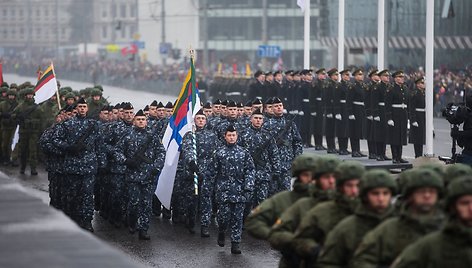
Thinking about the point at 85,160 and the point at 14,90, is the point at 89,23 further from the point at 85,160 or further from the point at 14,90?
the point at 85,160

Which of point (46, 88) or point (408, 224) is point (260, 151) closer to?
point (46, 88)

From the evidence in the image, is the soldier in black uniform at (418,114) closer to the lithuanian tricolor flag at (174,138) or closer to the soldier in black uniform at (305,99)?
the soldier in black uniform at (305,99)

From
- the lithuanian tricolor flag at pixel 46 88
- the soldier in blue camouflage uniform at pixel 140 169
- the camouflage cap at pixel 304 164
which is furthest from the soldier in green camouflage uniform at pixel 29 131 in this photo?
the camouflage cap at pixel 304 164

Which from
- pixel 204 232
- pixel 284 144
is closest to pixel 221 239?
pixel 204 232

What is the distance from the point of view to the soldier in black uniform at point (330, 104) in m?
27.2

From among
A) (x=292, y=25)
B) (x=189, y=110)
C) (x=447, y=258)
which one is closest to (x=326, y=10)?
(x=292, y=25)

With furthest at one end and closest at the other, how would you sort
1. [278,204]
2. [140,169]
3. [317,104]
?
[317,104] → [140,169] → [278,204]

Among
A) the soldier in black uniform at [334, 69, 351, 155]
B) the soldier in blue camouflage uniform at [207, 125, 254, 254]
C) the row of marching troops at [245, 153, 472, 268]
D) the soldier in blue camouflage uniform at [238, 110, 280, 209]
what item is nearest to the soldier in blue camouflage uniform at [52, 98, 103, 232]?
the soldier in blue camouflage uniform at [238, 110, 280, 209]

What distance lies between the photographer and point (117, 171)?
19.0 m

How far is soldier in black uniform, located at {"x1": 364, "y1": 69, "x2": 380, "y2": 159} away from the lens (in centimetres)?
2503

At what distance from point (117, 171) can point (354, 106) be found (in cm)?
841

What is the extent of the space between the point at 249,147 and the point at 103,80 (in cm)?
6543

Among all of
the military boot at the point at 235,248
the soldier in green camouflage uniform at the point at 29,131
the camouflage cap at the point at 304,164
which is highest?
the camouflage cap at the point at 304,164

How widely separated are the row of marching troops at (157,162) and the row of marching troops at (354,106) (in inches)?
227
